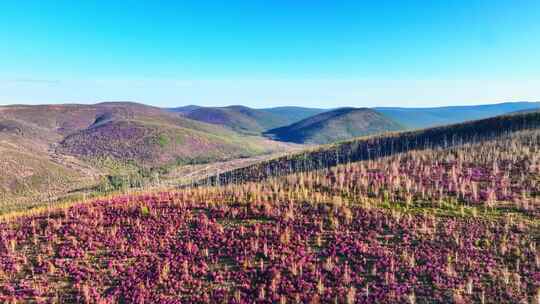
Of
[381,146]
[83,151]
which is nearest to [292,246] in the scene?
[381,146]

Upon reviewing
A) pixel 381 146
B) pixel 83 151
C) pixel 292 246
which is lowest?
pixel 83 151

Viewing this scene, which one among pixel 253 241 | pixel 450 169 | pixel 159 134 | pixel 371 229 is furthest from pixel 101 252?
pixel 159 134

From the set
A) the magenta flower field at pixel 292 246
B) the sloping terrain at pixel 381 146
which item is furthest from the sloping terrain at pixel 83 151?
the magenta flower field at pixel 292 246

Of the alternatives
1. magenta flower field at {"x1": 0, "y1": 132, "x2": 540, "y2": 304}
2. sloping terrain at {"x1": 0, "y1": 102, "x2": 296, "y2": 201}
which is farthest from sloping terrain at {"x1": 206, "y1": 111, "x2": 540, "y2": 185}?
sloping terrain at {"x1": 0, "y1": 102, "x2": 296, "y2": 201}

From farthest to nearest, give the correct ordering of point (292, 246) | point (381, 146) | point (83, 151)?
point (83, 151) → point (381, 146) → point (292, 246)

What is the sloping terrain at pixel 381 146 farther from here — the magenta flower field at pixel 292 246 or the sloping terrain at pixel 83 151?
the sloping terrain at pixel 83 151

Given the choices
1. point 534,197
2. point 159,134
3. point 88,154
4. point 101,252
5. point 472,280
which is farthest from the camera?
point 159,134

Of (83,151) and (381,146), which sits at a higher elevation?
(381,146)

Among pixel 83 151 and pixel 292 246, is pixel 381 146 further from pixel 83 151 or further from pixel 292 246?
pixel 83 151

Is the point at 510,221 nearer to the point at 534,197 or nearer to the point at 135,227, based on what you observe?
the point at 534,197

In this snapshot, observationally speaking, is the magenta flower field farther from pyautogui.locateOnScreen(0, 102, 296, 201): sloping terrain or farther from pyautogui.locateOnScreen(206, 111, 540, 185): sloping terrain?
pyautogui.locateOnScreen(0, 102, 296, 201): sloping terrain

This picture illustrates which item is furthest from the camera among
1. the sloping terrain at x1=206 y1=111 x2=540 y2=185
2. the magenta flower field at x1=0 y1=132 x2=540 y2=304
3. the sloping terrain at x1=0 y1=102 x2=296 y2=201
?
the sloping terrain at x1=0 y1=102 x2=296 y2=201
